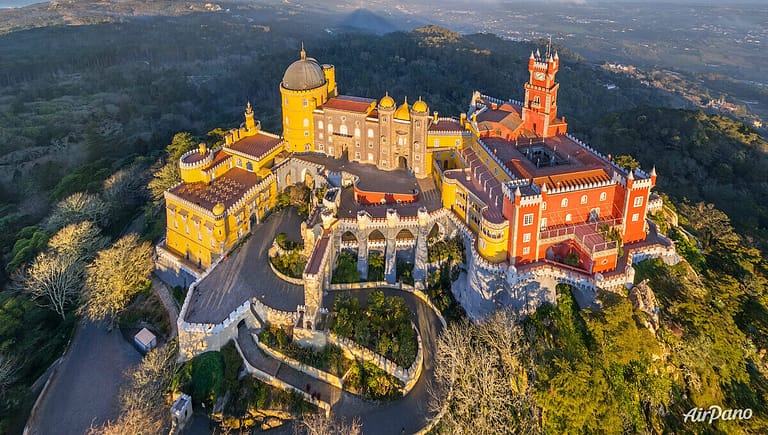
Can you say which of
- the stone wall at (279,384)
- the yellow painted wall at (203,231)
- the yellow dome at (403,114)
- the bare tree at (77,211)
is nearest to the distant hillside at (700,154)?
the yellow dome at (403,114)

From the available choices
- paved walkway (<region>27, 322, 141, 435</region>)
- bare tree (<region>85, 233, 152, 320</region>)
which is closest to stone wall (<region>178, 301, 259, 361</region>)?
paved walkway (<region>27, 322, 141, 435</region>)

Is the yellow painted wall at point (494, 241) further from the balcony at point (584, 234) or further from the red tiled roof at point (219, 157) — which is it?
the red tiled roof at point (219, 157)

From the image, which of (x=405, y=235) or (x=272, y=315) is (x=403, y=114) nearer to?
(x=405, y=235)

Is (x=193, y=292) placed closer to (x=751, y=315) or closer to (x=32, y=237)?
(x=32, y=237)

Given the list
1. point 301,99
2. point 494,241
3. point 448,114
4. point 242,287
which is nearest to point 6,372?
point 242,287

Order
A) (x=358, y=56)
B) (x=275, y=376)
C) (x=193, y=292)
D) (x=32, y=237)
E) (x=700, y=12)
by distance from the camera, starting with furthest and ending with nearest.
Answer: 1. (x=700, y=12)
2. (x=358, y=56)
3. (x=32, y=237)
4. (x=193, y=292)
5. (x=275, y=376)

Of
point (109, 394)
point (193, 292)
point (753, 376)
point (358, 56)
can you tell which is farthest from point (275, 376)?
point (358, 56)

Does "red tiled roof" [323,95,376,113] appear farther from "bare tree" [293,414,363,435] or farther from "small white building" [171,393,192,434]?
"small white building" [171,393,192,434]
